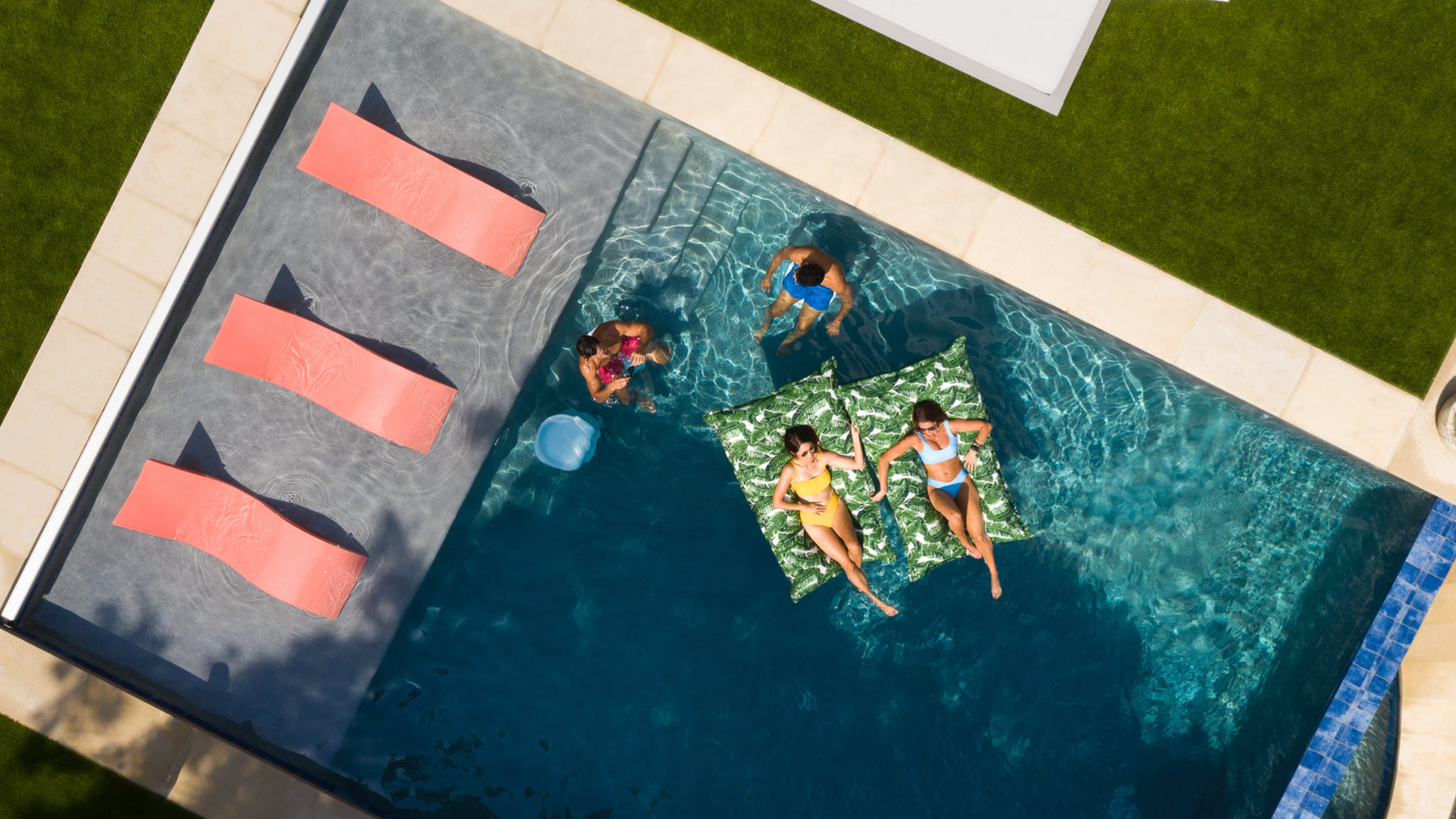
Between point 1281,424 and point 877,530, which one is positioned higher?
point 1281,424

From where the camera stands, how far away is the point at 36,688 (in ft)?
22.2

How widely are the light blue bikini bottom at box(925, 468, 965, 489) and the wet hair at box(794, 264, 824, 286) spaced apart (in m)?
2.08

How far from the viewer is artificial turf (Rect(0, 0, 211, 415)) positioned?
6793mm

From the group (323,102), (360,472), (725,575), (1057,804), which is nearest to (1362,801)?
(1057,804)

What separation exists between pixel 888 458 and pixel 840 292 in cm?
154

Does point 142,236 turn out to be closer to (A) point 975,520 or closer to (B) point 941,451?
(B) point 941,451

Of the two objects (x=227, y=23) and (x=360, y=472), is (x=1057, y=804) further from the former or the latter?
(x=227, y=23)

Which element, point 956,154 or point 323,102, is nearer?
point 956,154

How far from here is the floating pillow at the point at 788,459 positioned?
632 centimetres

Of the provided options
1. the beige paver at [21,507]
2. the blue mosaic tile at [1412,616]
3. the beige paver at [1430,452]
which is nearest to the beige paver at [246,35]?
the beige paver at [21,507]

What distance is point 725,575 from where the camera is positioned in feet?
22.6

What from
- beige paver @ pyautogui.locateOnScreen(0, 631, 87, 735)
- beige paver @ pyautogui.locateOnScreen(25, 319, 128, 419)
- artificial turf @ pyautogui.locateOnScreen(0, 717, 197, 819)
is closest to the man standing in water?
beige paver @ pyautogui.locateOnScreen(25, 319, 128, 419)

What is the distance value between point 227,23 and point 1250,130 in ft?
31.9

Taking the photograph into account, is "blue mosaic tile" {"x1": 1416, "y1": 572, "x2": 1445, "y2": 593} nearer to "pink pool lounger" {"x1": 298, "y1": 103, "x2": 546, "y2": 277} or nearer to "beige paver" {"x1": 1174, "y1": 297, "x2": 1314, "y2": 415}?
"beige paver" {"x1": 1174, "y1": 297, "x2": 1314, "y2": 415}
